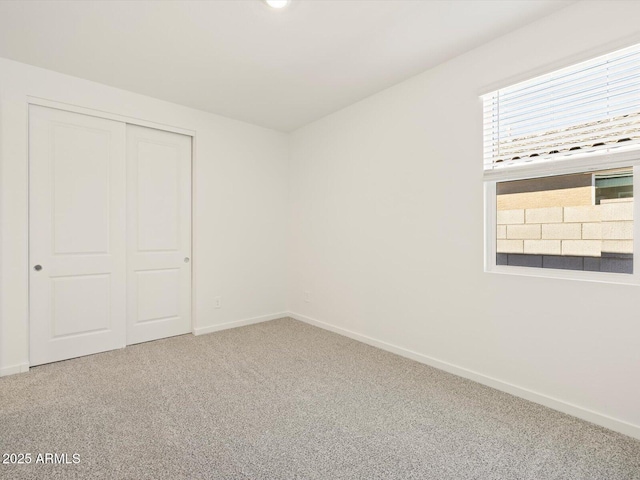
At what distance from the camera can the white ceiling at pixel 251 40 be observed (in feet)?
6.77

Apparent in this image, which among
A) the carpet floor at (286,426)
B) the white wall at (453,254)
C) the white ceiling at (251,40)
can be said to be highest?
the white ceiling at (251,40)

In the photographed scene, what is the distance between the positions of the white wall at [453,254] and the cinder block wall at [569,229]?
23 cm

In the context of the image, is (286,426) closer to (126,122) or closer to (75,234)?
(75,234)

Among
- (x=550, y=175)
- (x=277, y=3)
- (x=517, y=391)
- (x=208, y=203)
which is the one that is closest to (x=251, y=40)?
(x=277, y=3)

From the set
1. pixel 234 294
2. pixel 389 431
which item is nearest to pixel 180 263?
pixel 234 294

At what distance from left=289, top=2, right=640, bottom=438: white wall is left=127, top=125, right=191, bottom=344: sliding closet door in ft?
5.04

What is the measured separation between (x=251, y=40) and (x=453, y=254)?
228 centimetres

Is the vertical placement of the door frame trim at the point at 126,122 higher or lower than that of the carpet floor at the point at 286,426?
higher

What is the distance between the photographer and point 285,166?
15.0 feet

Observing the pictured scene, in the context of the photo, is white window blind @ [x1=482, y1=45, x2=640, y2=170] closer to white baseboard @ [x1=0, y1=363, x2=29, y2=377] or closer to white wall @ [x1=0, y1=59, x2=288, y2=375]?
white wall @ [x1=0, y1=59, x2=288, y2=375]

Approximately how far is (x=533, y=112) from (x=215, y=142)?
10.5 ft

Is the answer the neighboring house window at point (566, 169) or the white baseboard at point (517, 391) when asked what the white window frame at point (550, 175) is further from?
the white baseboard at point (517, 391)

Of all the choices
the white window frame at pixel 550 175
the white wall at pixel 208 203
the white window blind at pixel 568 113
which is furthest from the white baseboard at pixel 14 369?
the white window blind at pixel 568 113

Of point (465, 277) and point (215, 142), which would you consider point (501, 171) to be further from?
point (215, 142)
